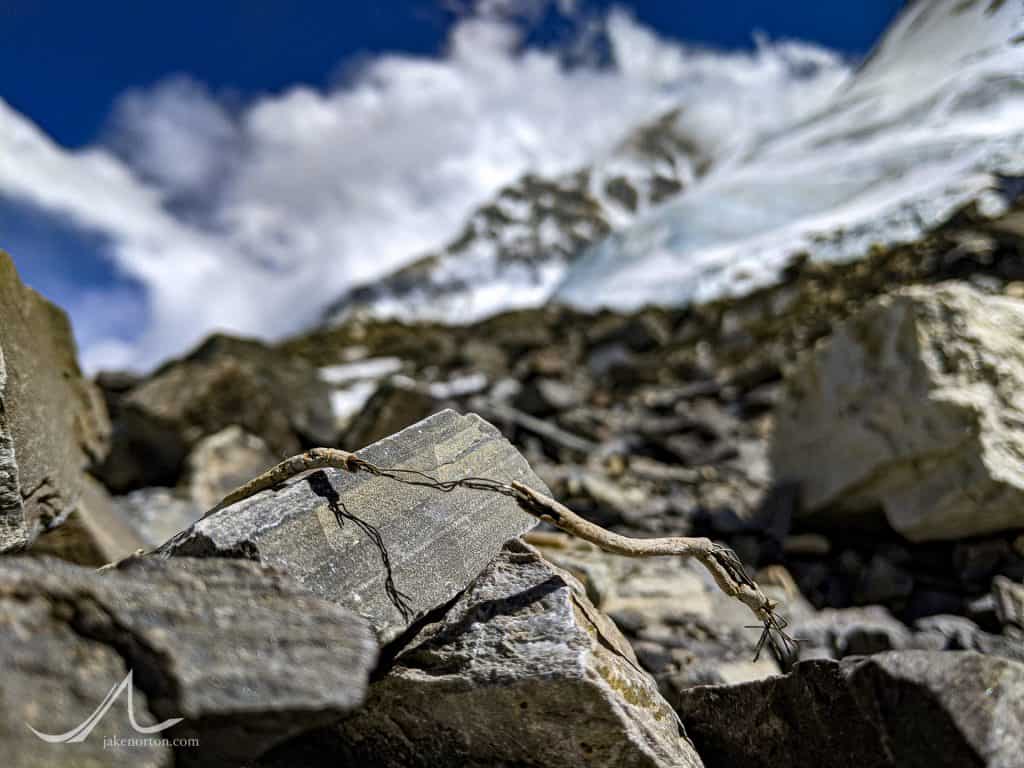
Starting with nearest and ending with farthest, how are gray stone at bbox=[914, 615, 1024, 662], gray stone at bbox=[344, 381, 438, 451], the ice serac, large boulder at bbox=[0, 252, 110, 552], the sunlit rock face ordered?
1. large boulder at bbox=[0, 252, 110, 552]
2. gray stone at bbox=[914, 615, 1024, 662]
3. gray stone at bbox=[344, 381, 438, 451]
4. the ice serac
5. the sunlit rock face

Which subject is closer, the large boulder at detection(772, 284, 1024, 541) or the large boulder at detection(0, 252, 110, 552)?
the large boulder at detection(0, 252, 110, 552)

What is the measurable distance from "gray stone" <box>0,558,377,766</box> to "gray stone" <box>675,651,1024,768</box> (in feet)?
Result: 2.83

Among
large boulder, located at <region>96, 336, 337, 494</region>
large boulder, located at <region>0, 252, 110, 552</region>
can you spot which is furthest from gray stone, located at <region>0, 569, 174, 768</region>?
large boulder, located at <region>96, 336, 337, 494</region>

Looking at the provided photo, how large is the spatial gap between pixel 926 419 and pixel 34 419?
3453 mm

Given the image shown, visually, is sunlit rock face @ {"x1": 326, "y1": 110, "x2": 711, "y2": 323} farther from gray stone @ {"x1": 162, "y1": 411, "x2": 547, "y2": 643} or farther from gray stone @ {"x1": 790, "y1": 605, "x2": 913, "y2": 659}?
gray stone @ {"x1": 162, "y1": 411, "x2": 547, "y2": 643}

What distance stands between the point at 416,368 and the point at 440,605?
9182 millimetres

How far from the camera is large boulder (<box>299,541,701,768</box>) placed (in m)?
1.26

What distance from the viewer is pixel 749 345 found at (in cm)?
840

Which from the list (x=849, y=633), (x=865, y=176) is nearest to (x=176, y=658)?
(x=849, y=633)

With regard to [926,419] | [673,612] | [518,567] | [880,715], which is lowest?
[673,612]

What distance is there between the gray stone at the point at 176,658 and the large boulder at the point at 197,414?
387 cm

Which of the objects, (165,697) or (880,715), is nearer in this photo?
(165,697)
